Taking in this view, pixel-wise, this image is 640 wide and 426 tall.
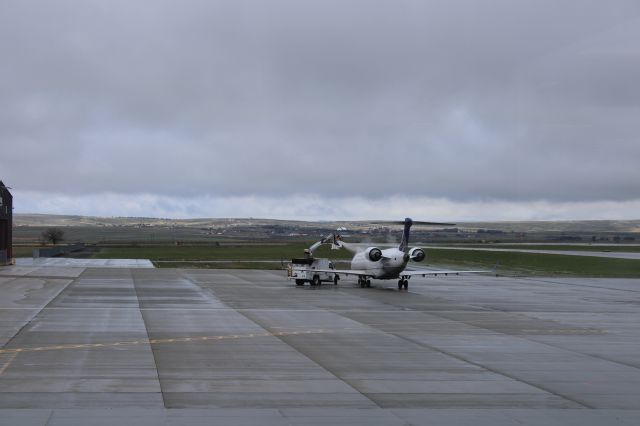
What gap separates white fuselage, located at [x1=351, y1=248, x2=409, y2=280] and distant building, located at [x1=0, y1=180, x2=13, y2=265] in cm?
4116

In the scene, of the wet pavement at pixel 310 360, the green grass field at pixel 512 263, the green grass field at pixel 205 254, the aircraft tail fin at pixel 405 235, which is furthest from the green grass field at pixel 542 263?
the wet pavement at pixel 310 360

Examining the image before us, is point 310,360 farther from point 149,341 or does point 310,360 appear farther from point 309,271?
point 309,271

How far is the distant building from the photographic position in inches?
2856

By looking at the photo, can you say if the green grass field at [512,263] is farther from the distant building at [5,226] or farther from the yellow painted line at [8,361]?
the yellow painted line at [8,361]

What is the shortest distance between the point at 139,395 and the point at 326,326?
14.0 metres

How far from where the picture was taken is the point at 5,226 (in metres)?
75.8

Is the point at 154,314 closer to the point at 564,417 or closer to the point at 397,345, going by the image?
the point at 397,345

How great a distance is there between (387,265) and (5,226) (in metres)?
47.0

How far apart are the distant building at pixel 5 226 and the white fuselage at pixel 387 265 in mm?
41159

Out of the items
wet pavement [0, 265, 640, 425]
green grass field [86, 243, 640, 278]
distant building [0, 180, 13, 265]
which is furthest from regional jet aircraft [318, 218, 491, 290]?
distant building [0, 180, 13, 265]

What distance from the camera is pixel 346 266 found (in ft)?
263

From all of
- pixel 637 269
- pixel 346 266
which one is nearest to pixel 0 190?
pixel 346 266

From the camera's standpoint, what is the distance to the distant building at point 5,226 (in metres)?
72.5

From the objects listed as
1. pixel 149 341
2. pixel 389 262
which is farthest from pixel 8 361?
pixel 389 262
